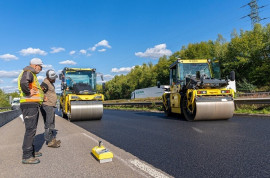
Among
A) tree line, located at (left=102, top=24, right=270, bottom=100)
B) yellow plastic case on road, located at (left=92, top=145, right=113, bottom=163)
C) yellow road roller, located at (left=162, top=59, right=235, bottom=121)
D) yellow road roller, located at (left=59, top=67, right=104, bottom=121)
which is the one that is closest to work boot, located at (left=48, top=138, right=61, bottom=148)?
yellow plastic case on road, located at (left=92, top=145, right=113, bottom=163)

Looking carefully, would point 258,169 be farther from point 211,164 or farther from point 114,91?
point 114,91

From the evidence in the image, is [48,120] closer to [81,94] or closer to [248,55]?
[81,94]

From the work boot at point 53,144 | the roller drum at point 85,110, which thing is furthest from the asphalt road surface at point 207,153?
the roller drum at point 85,110

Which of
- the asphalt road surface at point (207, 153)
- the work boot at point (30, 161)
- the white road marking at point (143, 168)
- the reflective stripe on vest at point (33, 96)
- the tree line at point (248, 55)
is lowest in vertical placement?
the asphalt road surface at point (207, 153)

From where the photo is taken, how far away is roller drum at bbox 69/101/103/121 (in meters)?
11.0

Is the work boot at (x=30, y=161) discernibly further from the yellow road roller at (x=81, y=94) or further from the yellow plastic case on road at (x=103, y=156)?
the yellow road roller at (x=81, y=94)

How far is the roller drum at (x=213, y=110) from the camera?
8.91m

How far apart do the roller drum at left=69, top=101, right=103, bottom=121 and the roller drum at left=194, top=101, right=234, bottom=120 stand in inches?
190

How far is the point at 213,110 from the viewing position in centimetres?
901

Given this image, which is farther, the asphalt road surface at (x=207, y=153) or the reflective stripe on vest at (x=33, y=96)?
the reflective stripe on vest at (x=33, y=96)

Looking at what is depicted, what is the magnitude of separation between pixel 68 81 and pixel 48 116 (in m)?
7.73

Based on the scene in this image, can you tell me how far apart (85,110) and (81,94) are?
0.90 m

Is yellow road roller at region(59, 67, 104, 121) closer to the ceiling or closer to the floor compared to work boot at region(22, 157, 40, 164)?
closer to the ceiling

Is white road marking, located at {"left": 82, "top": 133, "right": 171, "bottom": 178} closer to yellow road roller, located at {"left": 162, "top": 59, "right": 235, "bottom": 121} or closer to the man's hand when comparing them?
the man's hand
